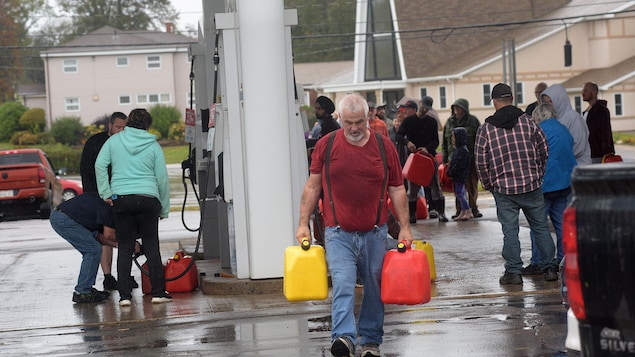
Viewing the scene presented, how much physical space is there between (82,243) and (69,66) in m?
63.4

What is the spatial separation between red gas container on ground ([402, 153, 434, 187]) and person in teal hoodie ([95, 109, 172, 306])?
253 inches

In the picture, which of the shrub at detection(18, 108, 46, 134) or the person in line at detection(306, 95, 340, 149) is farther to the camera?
the shrub at detection(18, 108, 46, 134)

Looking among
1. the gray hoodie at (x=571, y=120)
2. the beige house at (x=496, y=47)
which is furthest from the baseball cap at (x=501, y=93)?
the beige house at (x=496, y=47)

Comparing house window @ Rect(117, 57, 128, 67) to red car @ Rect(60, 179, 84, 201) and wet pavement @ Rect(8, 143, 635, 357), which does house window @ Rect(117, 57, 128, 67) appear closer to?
red car @ Rect(60, 179, 84, 201)

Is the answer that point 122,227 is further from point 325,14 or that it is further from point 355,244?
point 325,14

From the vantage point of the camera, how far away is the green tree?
308 ft

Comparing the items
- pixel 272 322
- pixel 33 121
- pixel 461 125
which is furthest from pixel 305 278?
pixel 33 121

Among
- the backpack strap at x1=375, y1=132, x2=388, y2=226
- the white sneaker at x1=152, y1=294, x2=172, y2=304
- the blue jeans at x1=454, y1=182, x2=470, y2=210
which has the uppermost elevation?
the backpack strap at x1=375, y1=132, x2=388, y2=226

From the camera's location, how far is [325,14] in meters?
89.1

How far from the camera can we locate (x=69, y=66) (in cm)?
7306

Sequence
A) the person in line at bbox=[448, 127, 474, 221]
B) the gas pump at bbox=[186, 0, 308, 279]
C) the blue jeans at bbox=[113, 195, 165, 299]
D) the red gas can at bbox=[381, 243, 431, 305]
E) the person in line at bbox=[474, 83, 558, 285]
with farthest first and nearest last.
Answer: the person in line at bbox=[448, 127, 474, 221] < the blue jeans at bbox=[113, 195, 165, 299] < the gas pump at bbox=[186, 0, 308, 279] < the person in line at bbox=[474, 83, 558, 285] < the red gas can at bbox=[381, 243, 431, 305]

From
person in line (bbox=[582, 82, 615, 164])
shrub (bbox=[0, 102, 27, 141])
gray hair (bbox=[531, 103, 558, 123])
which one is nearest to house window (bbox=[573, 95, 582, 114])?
shrub (bbox=[0, 102, 27, 141])

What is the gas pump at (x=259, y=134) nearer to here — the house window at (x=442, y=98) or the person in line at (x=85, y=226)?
the person in line at (x=85, y=226)

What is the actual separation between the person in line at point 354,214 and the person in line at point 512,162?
310 cm
